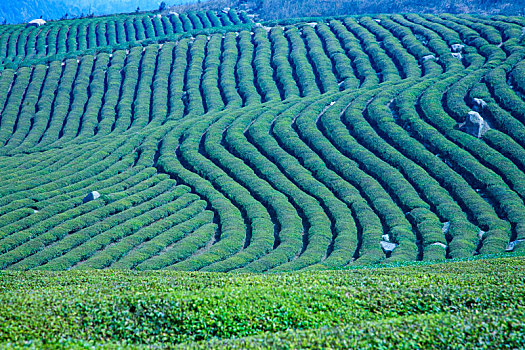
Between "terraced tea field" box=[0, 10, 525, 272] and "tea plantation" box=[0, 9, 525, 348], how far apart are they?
0.73ft

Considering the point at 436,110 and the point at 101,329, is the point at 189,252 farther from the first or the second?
the point at 436,110

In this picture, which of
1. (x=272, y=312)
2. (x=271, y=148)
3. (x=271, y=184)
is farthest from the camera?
(x=271, y=148)

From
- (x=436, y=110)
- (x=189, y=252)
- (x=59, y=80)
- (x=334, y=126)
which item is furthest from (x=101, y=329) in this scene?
(x=59, y=80)

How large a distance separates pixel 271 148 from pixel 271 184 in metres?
6.13

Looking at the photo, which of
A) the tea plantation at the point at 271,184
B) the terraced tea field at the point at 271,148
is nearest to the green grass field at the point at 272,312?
the tea plantation at the point at 271,184

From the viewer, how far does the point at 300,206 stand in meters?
37.7

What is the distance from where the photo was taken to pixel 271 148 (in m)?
46.8

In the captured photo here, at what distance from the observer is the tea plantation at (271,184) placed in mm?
15859

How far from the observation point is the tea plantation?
15859 millimetres

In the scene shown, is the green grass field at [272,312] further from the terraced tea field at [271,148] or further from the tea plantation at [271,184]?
the terraced tea field at [271,148]

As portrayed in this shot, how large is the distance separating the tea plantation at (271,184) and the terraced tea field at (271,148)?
0.22 meters

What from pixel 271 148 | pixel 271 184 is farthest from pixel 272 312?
pixel 271 148

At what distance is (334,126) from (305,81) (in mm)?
17320

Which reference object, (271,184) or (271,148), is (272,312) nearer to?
(271,184)
